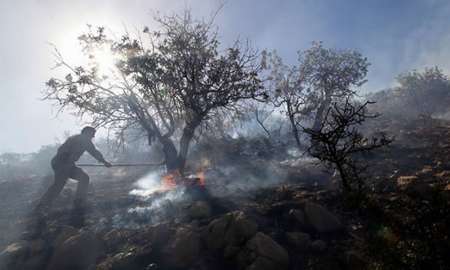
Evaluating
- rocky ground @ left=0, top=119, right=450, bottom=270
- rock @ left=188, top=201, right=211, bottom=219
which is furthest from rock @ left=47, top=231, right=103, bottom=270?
rock @ left=188, top=201, right=211, bottom=219

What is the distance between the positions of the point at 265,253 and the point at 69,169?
6.40m

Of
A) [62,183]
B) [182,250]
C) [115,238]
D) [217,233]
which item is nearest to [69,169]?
[62,183]

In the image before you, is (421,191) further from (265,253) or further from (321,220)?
(265,253)

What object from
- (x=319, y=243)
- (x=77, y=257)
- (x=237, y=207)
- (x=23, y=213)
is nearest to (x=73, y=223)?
(x=77, y=257)

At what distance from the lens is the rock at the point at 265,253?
3.19 m

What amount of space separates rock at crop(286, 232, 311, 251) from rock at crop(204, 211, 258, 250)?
541mm

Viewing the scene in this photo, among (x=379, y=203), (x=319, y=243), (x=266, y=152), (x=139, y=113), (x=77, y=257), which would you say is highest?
(x=139, y=113)

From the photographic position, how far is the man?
716 centimetres

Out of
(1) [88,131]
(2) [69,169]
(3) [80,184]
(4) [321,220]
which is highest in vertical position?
(1) [88,131]

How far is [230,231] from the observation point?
12.7 feet

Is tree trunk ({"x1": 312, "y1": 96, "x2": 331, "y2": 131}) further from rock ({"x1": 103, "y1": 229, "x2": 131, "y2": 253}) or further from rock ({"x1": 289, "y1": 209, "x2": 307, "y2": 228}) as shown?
rock ({"x1": 103, "y1": 229, "x2": 131, "y2": 253})

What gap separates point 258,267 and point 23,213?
7.91 meters

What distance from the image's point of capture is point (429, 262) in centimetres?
283

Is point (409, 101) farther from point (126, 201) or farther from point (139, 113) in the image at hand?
point (126, 201)
